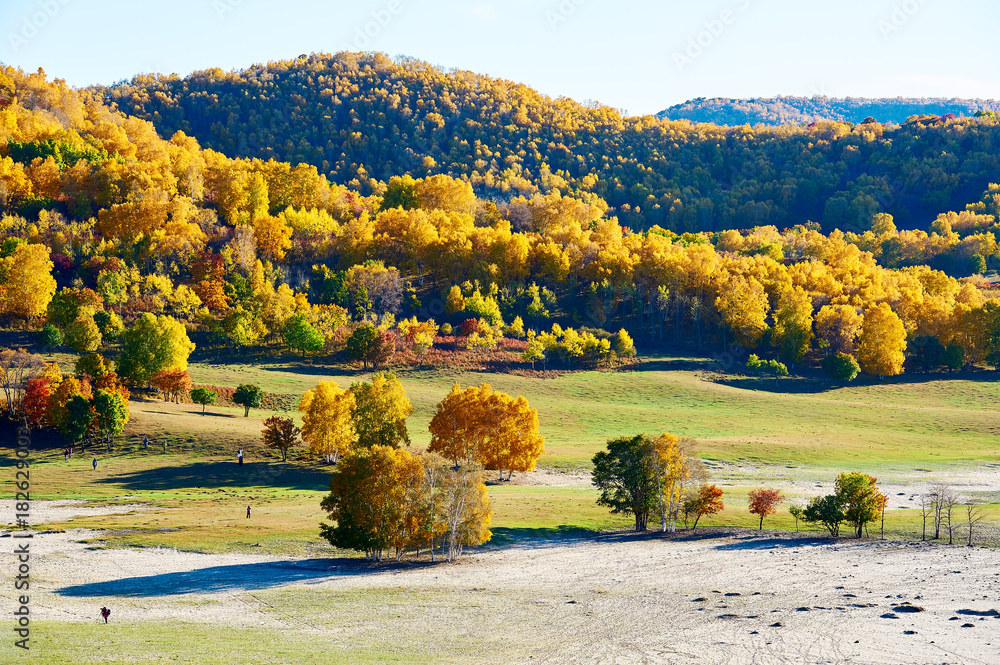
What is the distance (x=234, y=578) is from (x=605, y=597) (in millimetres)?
22877

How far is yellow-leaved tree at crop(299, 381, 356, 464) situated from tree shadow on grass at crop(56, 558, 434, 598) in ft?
95.4

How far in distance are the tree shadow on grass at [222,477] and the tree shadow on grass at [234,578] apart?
2350 cm

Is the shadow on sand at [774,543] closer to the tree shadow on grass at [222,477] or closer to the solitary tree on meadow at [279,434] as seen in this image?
the tree shadow on grass at [222,477]

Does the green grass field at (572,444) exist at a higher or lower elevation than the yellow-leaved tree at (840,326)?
lower

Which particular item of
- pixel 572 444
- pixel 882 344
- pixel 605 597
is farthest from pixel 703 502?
pixel 882 344

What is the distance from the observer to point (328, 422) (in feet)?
278

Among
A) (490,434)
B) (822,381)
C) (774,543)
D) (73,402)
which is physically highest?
(822,381)

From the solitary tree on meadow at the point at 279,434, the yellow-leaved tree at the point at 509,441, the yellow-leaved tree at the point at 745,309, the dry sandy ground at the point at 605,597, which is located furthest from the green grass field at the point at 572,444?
the yellow-leaved tree at the point at 745,309

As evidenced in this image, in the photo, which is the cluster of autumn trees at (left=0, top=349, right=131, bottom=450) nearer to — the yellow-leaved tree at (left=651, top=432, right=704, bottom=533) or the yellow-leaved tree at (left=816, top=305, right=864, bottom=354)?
the yellow-leaved tree at (left=651, top=432, right=704, bottom=533)

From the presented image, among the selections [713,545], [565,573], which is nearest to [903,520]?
[713,545]

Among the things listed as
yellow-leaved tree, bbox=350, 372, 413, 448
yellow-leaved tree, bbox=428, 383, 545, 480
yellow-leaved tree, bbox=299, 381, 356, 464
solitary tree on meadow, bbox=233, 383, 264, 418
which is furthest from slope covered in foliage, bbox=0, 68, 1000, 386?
yellow-leaved tree, bbox=428, 383, 545, 480

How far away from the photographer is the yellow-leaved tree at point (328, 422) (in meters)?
84.8

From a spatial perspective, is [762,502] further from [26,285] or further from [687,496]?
[26,285]

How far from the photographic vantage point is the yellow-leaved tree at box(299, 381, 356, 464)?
84.8 m
